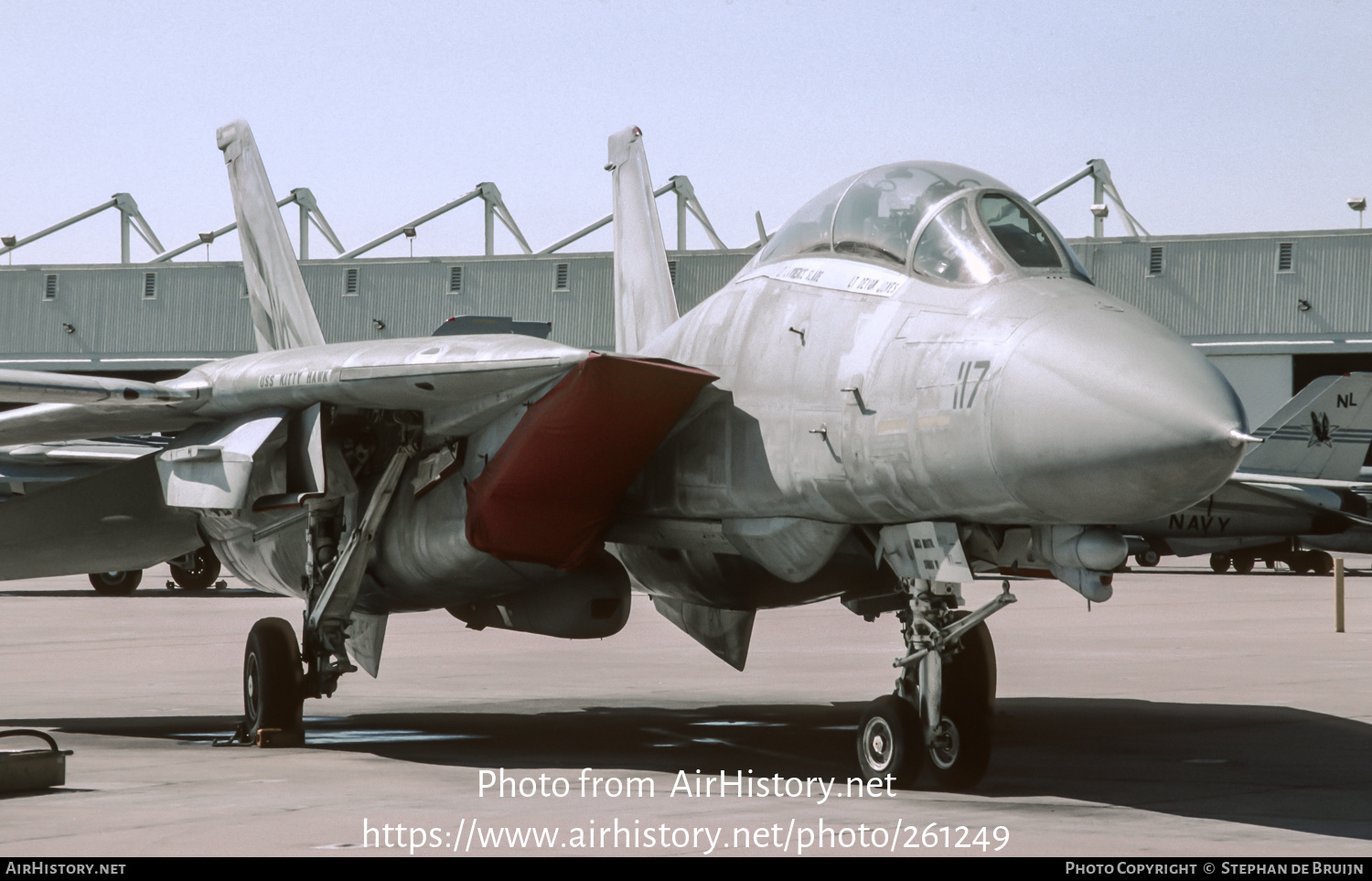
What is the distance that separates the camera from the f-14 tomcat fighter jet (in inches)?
261

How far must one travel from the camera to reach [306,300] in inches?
501

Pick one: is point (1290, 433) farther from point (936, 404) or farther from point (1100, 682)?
point (936, 404)

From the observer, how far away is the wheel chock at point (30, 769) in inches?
299

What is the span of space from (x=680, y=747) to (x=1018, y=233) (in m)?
4.14

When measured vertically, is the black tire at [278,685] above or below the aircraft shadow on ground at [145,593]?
above

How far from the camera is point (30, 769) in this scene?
7699 millimetres

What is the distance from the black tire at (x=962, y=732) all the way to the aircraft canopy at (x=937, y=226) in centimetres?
195

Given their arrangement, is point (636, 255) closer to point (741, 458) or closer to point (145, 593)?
point (741, 458)

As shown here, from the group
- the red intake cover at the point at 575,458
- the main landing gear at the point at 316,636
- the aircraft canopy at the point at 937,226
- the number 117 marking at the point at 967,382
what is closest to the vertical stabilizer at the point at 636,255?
the main landing gear at the point at 316,636

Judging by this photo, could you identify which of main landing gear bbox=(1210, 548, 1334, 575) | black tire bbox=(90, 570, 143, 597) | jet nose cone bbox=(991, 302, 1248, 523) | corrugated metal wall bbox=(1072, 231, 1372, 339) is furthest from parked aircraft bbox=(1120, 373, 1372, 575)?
jet nose cone bbox=(991, 302, 1248, 523)

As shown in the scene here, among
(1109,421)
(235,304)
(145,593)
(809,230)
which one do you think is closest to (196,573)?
(145,593)

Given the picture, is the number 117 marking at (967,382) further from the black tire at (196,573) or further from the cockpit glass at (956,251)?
the black tire at (196,573)

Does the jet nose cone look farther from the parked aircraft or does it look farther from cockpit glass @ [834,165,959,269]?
the parked aircraft

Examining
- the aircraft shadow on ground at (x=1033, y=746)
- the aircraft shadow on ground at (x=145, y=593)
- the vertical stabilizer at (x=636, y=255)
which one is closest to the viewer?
the aircraft shadow on ground at (x=1033, y=746)
